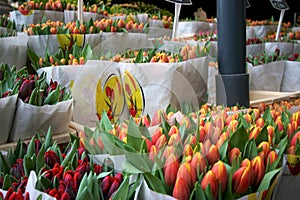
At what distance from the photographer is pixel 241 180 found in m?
1.00

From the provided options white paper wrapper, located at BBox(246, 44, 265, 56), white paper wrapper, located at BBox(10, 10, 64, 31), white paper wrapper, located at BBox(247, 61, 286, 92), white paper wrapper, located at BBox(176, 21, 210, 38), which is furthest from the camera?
white paper wrapper, located at BBox(176, 21, 210, 38)

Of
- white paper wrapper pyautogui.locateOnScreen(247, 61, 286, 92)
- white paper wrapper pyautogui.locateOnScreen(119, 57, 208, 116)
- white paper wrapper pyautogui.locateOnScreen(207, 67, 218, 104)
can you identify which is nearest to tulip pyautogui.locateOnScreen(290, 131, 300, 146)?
white paper wrapper pyautogui.locateOnScreen(119, 57, 208, 116)

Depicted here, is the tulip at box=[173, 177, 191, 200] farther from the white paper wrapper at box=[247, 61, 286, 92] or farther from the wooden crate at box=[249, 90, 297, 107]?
the white paper wrapper at box=[247, 61, 286, 92]

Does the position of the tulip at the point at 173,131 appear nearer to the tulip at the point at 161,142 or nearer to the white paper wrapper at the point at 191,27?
the tulip at the point at 161,142

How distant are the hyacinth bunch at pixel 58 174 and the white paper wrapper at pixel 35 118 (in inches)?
15.7

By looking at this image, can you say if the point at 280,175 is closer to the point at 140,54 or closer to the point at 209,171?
the point at 209,171

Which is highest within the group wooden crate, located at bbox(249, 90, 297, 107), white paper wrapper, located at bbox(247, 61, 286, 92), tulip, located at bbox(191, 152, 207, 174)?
tulip, located at bbox(191, 152, 207, 174)

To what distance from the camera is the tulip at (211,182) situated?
3.18 ft

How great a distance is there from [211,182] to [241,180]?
7 cm

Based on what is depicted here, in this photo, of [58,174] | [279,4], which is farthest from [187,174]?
[279,4]

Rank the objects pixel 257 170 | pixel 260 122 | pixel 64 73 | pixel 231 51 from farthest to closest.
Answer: pixel 64 73 → pixel 231 51 → pixel 260 122 → pixel 257 170

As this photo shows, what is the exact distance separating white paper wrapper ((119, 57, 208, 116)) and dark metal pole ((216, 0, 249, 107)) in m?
0.11

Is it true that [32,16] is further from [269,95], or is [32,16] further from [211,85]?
[269,95]

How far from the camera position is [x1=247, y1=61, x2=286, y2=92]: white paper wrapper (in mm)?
2812
